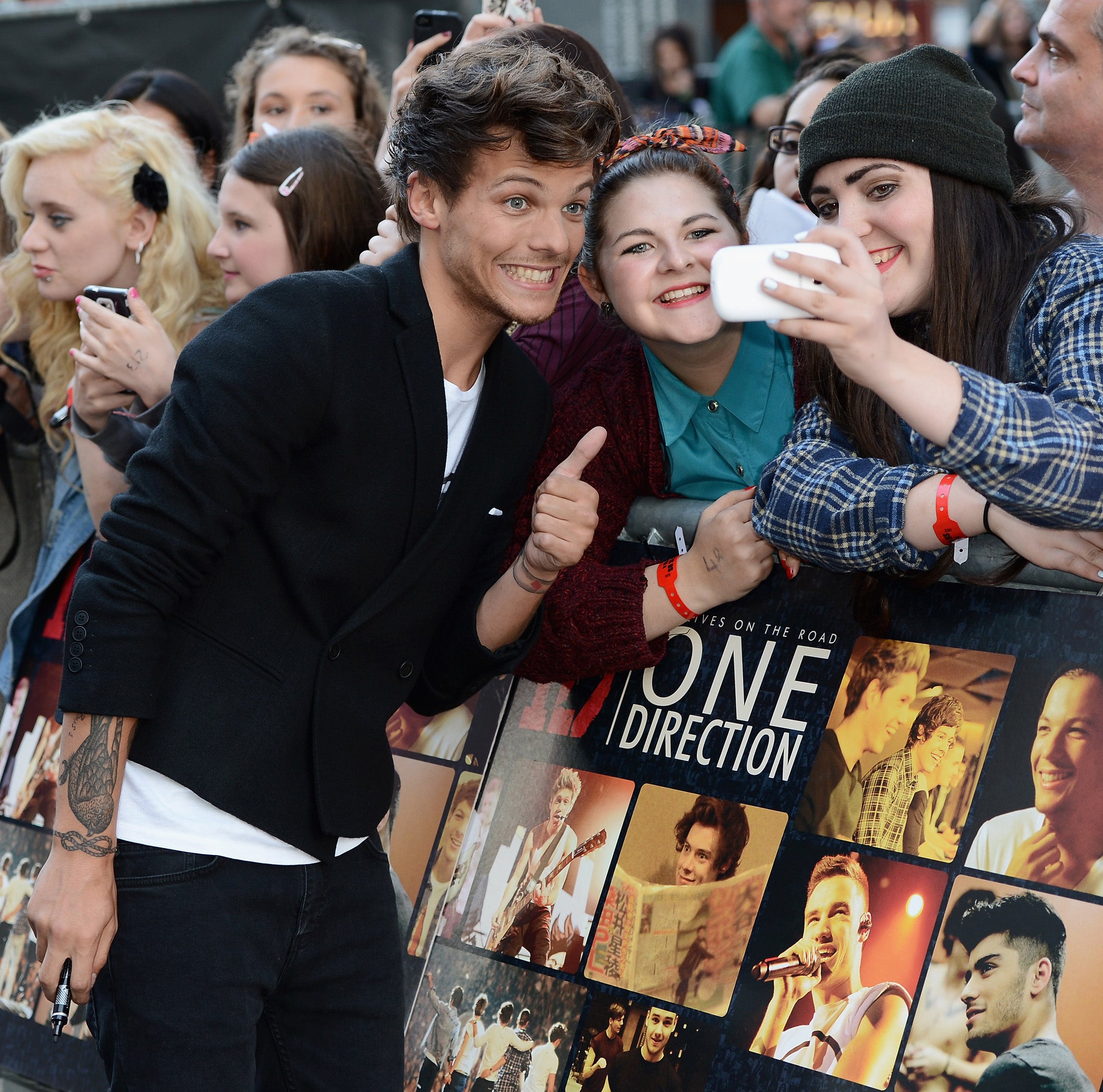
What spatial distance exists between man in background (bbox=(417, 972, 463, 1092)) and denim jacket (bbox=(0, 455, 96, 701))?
171 cm

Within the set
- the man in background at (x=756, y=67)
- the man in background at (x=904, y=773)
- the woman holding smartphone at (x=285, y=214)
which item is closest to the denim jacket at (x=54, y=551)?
the woman holding smartphone at (x=285, y=214)

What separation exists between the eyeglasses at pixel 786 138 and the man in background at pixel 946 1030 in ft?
8.04

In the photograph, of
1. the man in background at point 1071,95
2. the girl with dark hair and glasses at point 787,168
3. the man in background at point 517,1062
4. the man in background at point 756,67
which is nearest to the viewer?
the man in background at point 517,1062

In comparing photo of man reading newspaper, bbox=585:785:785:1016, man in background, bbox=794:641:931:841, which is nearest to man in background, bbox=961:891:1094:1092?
man in background, bbox=794:641:931:841

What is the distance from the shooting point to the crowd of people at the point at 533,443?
2.09 m

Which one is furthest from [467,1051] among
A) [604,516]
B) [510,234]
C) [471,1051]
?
[510,234]

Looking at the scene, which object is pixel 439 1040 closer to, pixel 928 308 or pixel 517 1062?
pixel 517 1062

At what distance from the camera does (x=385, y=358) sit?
229 centimetres

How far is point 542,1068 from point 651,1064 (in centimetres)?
27

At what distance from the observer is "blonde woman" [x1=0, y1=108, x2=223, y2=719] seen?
11.8 ft

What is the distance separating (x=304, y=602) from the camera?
7.30 ft

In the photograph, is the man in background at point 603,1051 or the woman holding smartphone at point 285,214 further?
the woman holding smartphone at point 285,214

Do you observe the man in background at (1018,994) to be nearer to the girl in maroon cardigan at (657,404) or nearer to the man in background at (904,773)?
the man in background at (904,773)

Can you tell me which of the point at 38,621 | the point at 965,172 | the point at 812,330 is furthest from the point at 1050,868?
the point at 38,621
